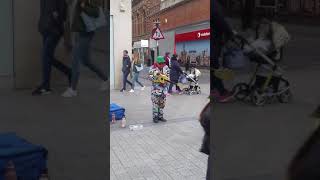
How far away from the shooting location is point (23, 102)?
2.62m

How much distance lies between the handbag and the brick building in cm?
1962

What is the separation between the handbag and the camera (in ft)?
8.87

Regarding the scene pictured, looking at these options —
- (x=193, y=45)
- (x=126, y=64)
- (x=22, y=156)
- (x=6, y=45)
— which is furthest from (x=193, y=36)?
(x=22, y=156)

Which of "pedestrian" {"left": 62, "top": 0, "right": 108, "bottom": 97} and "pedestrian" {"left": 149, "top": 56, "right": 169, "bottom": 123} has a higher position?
"pedestrian" {"left": 62, "top": 0, "right": 108, "bottom": 97}

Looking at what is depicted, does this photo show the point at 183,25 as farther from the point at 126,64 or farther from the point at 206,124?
the point at 206,124

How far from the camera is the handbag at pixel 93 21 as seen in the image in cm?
270

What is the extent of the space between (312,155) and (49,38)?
1.68 meters

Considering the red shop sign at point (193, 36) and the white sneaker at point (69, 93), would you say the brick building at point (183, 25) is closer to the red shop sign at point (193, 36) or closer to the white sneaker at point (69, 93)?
the red shop sign at point (193, 36)

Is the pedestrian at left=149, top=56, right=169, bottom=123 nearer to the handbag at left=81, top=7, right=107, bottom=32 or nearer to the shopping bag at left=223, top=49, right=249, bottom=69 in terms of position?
the shopping bag at left=223, top=49, right=249, bottom=69

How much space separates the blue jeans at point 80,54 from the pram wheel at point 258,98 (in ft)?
3.38

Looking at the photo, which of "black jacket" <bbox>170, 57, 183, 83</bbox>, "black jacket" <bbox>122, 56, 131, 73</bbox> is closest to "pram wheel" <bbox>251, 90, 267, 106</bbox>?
"black jacket" <bbox>122, 56, 131, 73</bbox>

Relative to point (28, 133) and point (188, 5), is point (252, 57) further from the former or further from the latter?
point (188, 5)

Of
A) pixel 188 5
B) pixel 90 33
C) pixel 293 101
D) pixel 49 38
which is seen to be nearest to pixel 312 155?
pixel 293 101

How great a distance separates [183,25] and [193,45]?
6.81 feet
